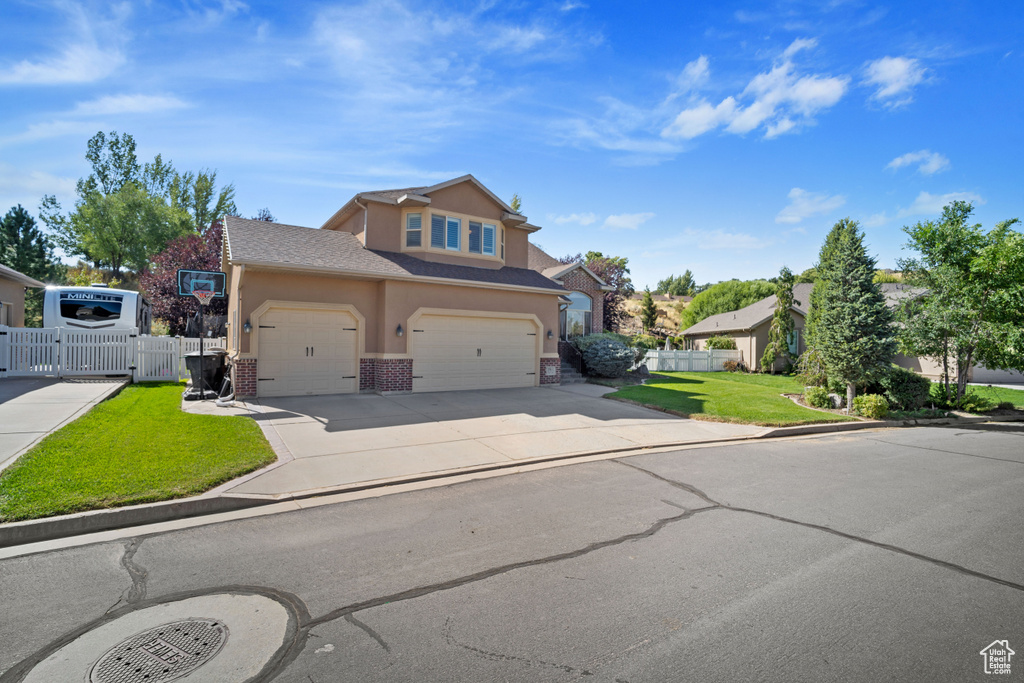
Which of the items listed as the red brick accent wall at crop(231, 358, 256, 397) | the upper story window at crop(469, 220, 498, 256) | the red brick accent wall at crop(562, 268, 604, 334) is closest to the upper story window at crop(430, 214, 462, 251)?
A: the upper story window at crop(469, 220, 498, 256)

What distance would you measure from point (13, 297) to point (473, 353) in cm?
1918

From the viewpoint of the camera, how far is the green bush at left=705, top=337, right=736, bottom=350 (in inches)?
1139

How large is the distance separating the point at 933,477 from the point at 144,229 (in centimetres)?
Result: 5042

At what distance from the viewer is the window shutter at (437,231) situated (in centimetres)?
1609

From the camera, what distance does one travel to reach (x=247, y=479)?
20.8 feet

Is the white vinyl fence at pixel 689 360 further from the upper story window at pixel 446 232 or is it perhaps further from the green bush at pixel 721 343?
the upper story window at pixel 446 232

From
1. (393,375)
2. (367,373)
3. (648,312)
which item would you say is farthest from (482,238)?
(648,312)

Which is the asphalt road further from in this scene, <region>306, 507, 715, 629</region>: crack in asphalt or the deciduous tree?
the deciduous tree

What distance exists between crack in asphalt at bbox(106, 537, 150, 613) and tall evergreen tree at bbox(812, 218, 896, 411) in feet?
50.0

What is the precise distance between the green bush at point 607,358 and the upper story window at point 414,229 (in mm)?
7417

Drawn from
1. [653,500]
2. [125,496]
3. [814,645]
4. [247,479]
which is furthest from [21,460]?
[814,645]

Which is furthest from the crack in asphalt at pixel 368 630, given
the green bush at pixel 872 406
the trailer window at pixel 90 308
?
the trailer window at pixel 90 308

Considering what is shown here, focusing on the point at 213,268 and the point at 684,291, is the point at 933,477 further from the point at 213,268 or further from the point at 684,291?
the point at 684,291

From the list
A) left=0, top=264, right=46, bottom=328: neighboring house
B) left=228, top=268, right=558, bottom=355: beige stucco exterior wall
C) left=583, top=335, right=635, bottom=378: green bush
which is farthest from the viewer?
left=583, top=335, right=635, bottom=378: green bush
